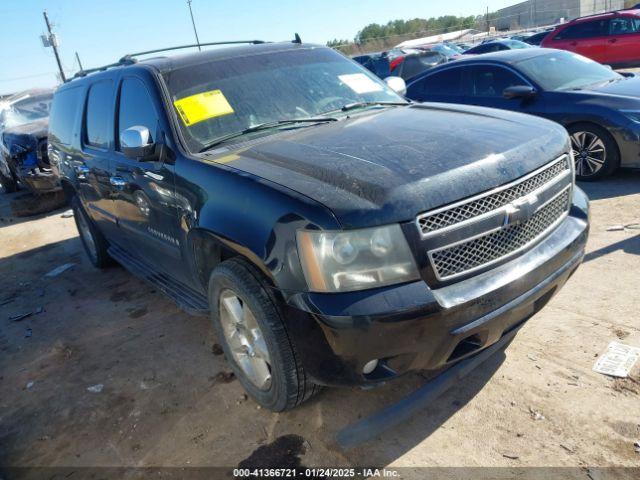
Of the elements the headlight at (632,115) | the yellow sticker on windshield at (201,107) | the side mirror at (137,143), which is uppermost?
the yellow sticker on windshield at (201,107)

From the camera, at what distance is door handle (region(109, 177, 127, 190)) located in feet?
→ 12.1

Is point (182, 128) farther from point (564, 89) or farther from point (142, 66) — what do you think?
point (564, 89)

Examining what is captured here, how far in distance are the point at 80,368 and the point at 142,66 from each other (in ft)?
→ 7.08

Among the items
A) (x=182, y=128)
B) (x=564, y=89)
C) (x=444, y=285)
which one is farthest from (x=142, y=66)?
(x=564, y=89)

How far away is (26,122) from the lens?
34.2 ft

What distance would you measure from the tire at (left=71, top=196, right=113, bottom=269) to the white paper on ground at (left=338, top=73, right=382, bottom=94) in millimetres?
2999

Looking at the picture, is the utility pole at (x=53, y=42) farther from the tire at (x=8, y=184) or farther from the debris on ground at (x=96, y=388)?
the debris on ground at (x=96, y=388)

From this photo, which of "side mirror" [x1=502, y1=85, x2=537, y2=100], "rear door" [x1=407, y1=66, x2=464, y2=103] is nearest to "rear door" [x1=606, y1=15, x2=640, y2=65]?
"rear door" [x1=407, y1=66, x2=464, y2=103]

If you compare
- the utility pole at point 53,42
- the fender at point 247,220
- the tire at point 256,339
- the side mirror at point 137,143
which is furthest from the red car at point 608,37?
the utility pole at point 53,42

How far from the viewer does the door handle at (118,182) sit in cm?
369

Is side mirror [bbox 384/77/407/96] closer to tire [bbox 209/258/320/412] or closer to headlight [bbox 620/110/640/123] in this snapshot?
tire [bbox 209/258/320/412]

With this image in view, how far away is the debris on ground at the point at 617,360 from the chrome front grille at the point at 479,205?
110cm

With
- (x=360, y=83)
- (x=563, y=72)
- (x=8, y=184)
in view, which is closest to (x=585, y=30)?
(x=563, y=72)

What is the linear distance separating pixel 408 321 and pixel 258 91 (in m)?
1.94
